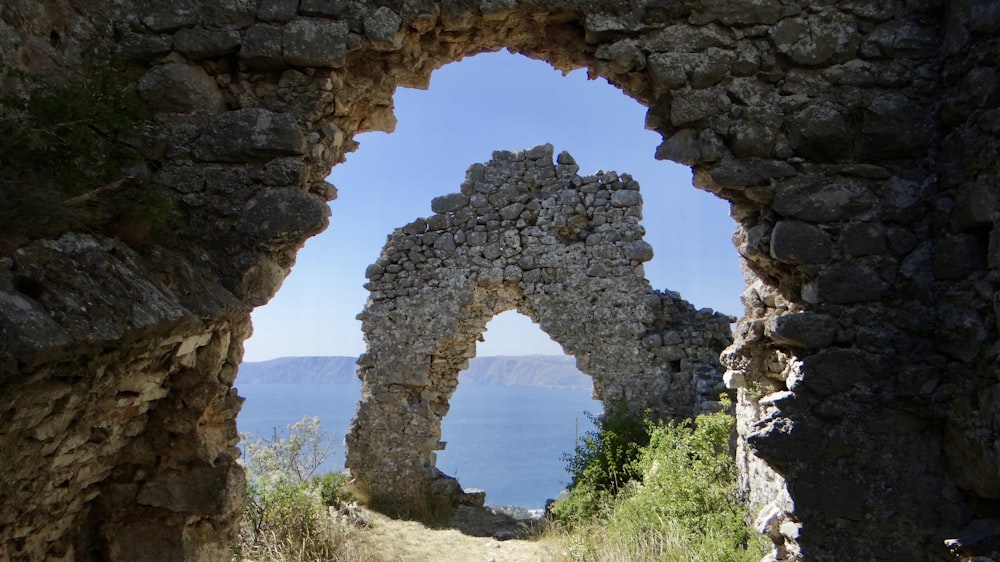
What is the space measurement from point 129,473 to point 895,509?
337 cm

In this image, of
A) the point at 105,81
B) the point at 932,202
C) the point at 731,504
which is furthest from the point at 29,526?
the point at 731,504

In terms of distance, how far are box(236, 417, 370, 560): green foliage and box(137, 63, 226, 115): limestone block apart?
117 inches

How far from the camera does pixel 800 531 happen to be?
9.16 ft

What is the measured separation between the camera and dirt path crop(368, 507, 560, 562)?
6.24 meters

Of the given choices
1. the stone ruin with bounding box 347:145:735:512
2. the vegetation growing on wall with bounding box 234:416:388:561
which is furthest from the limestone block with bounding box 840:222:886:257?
the stone ruin with bounding box 347:145:735:512

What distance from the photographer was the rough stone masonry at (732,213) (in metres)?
2.57

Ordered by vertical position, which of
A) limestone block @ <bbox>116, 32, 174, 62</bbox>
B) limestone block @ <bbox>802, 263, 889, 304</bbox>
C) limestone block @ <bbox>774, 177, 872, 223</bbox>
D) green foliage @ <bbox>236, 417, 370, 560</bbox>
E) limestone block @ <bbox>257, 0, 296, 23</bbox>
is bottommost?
green foliage @ <bbox>236, 417, 370, 560</bbox>

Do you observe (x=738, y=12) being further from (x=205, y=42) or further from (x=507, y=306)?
(x=507, y=306)

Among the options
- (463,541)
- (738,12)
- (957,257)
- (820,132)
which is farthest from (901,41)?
(463,541)

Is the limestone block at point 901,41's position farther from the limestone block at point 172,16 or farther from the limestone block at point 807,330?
the limestone block at point 172,16

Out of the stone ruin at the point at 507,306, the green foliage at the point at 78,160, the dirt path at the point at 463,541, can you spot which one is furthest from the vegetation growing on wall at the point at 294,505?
the green foliage at the point at 78,160

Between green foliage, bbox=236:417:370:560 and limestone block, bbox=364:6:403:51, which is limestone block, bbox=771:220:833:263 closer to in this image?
limestone block, bbox=364:6:403:51

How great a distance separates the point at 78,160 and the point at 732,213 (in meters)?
3.00

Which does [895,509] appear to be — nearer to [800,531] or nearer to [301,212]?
[800,531]
